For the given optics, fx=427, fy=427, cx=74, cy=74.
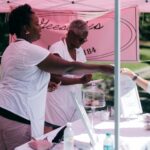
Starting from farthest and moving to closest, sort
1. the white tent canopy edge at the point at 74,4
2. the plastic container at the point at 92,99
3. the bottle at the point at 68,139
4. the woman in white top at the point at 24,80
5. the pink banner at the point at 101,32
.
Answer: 1. the pink banner at the point at 101,32
2. the white tent canopy edge at the point at 74,4
3. the plastic container at the point at 92,99
4. the woman in white top at the point at 24,80
5. the bottle at the point at 68,139

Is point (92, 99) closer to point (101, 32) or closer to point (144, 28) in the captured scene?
point (101, 32)

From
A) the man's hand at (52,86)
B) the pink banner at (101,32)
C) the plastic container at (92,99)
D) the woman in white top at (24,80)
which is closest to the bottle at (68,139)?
the woman in white top at (24,80)

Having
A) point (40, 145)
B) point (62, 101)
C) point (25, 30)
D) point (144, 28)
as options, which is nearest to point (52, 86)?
point (62, 101)

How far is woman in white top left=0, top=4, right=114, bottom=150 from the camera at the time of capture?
2.23m

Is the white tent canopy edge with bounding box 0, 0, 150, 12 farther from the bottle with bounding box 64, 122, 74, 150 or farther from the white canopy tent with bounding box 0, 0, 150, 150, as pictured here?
the bottle with bounding box 64, 122, 74, 150

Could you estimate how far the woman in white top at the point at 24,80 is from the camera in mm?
2232

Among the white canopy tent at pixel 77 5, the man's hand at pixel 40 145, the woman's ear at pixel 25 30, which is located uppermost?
the white canopy tent at pixel 77 5

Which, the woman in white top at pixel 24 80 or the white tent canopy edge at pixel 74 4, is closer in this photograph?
the woman in white top at pixel 24 80

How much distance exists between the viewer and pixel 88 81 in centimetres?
311

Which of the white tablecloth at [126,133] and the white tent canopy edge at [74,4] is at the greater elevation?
the white tent canopy edge at [74,4]

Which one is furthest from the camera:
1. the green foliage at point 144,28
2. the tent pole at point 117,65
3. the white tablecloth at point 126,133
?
the green foliage at point 144,28

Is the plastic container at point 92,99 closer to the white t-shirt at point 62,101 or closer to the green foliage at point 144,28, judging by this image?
the white t-shirt at point 62,101

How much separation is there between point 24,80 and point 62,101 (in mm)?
958

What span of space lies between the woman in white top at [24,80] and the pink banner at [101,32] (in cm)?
217
